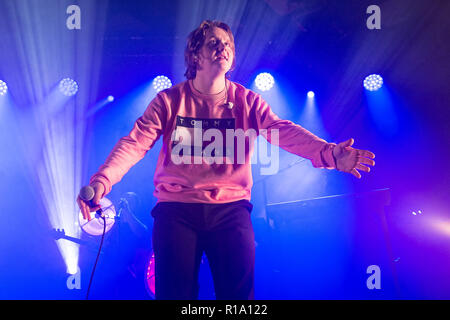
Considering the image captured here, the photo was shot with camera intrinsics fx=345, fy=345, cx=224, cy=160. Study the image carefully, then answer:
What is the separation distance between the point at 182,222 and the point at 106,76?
159 inches

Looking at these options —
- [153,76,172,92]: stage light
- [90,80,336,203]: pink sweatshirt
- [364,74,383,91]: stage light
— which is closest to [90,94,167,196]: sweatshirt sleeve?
[90,80,336,203]: pink sweatshirt

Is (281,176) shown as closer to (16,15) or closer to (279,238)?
(279,238)

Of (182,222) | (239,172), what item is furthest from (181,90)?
(182,222)

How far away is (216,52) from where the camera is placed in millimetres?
Answer: 2092

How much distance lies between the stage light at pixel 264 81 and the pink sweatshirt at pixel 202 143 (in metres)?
3.03

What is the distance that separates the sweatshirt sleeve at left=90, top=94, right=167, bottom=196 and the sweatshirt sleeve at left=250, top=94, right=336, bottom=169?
1.85ft

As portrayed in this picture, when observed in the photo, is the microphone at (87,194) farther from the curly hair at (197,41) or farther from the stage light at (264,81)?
the stage light at (264,81)

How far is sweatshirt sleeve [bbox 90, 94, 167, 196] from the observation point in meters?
1.77

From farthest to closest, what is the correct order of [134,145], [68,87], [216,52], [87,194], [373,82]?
[373,82] → [68,87] → [216,52] → [134,145] → [87,194]

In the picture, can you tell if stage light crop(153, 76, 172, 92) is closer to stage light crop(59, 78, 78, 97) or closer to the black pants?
stage light crop(59, 78, 78, 97)

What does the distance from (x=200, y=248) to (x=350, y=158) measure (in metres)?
0.89

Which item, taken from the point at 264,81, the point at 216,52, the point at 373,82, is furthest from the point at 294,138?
the point at 373,82

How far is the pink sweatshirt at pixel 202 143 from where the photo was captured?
1.78 m

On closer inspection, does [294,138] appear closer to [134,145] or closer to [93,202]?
[134,145]
